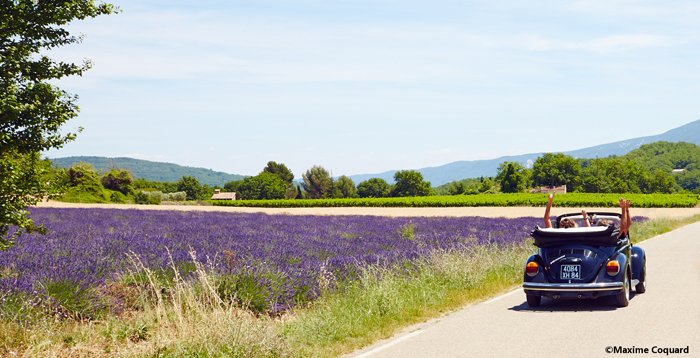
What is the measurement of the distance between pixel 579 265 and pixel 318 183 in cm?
14076

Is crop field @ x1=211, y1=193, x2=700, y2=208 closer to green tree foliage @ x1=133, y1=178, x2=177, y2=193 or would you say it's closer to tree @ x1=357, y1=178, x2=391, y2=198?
tree @ x1=357, y1=178, x2=391, y2=198

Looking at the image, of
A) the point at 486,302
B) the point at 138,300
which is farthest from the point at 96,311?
the point at 486,302

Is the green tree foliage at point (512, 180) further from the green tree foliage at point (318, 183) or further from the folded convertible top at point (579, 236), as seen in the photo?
the folded convertible top at point (579, 236)

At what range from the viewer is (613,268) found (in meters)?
8.24

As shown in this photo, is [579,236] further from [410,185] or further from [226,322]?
[410,185]

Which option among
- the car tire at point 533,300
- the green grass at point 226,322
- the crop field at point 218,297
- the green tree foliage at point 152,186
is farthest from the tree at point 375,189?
the car tire at point 533,300

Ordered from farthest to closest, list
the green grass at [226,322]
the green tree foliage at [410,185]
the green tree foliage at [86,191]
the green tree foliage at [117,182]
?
the green tree foliage at [410,185] < the green tree foliage at [117,182] < the green tree foliage at [86,191] < the green grass at [226,322]

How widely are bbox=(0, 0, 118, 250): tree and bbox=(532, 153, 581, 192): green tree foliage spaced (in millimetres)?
151210

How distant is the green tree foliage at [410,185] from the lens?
13212 cm

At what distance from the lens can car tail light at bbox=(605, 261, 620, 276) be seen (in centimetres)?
821

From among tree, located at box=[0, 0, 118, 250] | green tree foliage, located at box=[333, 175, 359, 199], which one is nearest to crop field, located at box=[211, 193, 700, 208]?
green tree foliage, located at box=[333, 175, 359, 199]

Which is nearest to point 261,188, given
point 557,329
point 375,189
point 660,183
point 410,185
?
point 375,189

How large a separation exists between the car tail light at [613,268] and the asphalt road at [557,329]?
0.58m

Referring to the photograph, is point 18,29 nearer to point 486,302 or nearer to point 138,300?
point 138,300
